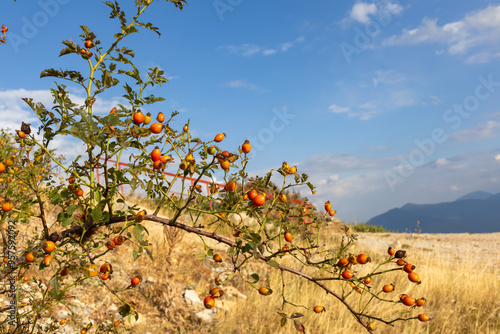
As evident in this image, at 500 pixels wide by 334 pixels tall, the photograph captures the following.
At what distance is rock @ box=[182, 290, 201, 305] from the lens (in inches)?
179

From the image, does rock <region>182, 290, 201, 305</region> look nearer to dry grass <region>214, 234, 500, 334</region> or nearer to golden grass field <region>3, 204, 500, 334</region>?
golden grass field <region>3, 204, 500, 334</region>

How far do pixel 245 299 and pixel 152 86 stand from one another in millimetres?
4005

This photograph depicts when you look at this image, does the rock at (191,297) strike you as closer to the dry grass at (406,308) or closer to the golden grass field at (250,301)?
the golden grass field at (250,301)

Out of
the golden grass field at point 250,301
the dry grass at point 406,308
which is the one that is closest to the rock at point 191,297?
the golden grass field at point 250,301

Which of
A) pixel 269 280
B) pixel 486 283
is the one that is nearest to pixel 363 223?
pixel 486 283

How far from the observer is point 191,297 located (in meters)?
4.60

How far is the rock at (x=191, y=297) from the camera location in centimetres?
455

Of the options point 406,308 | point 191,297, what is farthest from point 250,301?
point 406,308

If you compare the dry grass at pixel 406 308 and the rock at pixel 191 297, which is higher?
the rock at pixel 191 297

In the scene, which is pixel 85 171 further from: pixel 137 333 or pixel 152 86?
pixel 137 333

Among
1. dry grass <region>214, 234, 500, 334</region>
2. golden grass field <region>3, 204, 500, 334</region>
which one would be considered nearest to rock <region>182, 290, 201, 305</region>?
golden grass field <region>3, 204, 500, 334</region>

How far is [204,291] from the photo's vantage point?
5.12 metres

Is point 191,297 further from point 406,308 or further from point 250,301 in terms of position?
point 406,308

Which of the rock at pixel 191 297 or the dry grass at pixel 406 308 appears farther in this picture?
the rock at pixel 191 297
